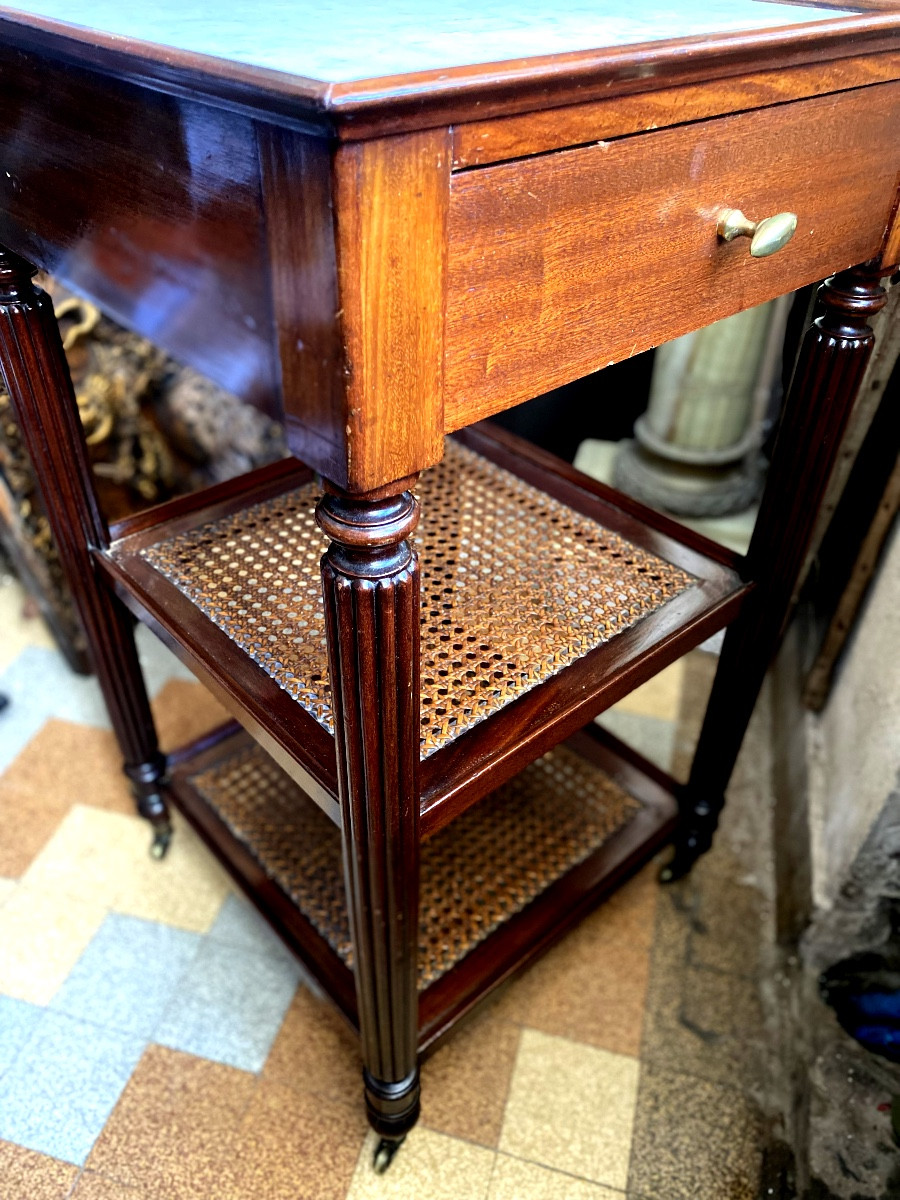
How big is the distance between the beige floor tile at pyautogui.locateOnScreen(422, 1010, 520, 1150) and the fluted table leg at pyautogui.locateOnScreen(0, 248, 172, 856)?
48 cm

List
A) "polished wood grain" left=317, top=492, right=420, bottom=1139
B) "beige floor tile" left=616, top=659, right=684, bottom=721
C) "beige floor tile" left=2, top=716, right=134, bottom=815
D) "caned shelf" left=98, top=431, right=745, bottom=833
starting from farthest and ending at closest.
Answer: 1. "beige floor tile" left=616, top=659, right=684, bottom=721
2. "beige floor tile" left=2, top=716, right=134, bottom=815
3. "caned shelf" left=98, top=431, right=745, bottom=833
4. "polished wood grain" left=317, top=492, right=420, bottom=1139

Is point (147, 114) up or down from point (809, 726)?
up

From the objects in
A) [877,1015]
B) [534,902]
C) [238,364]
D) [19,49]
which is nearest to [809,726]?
[877,1015]

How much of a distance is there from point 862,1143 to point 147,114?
1040mm

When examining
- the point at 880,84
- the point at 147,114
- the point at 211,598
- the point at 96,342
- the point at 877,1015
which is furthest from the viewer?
the point at 96,342

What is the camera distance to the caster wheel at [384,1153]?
0.87m

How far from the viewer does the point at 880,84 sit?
58 cm

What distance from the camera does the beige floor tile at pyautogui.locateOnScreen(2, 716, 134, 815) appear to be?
124 centimetres

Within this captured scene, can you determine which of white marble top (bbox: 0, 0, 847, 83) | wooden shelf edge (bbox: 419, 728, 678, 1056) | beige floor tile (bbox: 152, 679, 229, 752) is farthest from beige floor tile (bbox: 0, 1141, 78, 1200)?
white marble top (bbox: 0, 0, 847, 83)

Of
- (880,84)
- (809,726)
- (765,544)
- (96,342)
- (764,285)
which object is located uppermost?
(880,84)

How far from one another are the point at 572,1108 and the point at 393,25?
980mm

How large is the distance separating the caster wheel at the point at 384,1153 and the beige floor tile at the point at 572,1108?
0.38 feet

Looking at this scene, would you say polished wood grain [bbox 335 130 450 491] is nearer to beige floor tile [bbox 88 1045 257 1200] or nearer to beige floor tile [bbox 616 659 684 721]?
beige floor tile [bbox 88 1045 257 1200]

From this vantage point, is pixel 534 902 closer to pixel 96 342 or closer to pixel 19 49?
pixel 19 49
